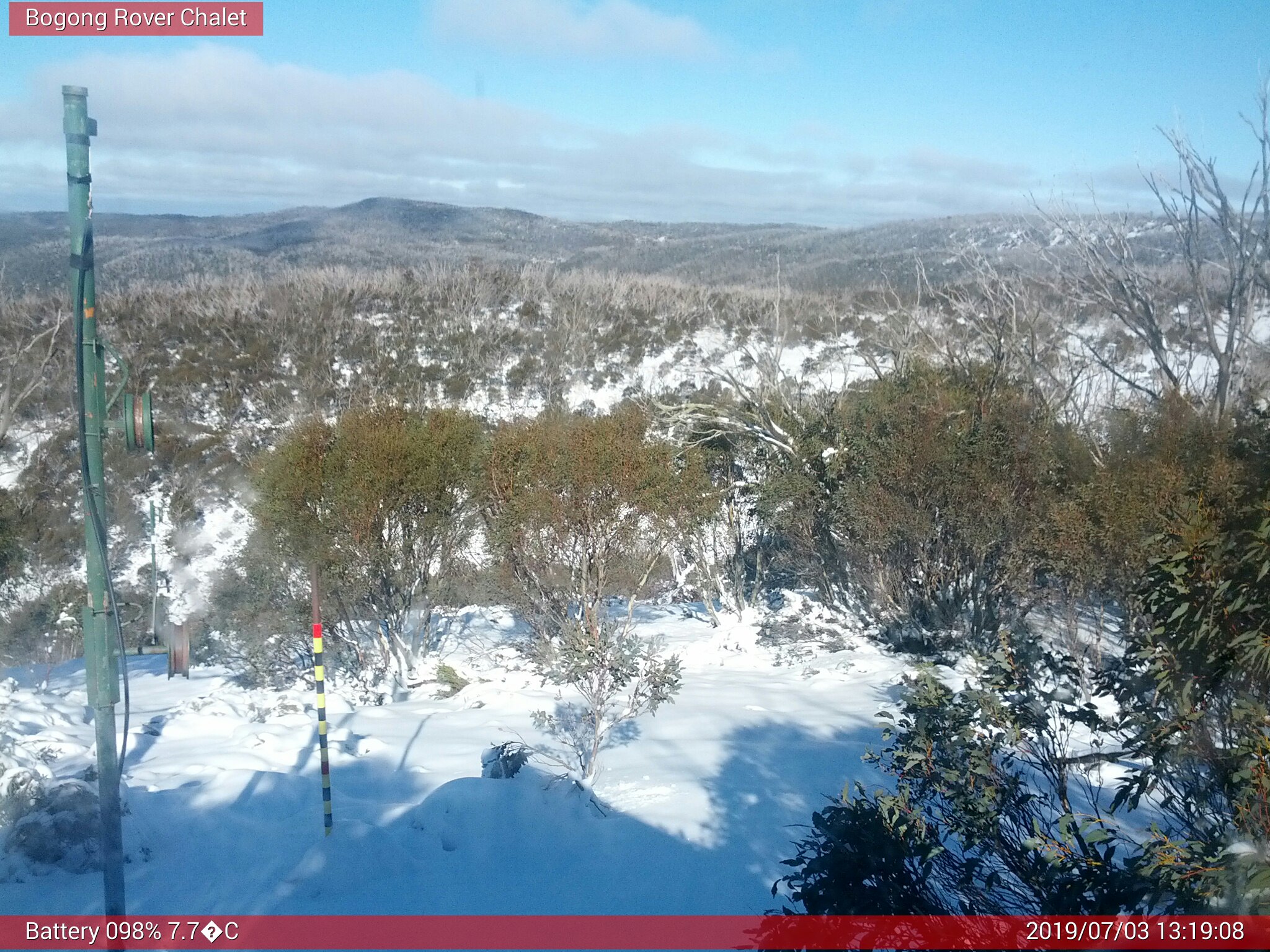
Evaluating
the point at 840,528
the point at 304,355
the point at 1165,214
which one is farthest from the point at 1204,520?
the point at 304,355

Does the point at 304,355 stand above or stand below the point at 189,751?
above

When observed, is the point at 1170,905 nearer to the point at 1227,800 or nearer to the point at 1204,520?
the point at 1227,800

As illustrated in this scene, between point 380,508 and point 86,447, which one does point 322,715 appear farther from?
point 380,508

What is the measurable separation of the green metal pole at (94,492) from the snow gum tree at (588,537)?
13.1 feet

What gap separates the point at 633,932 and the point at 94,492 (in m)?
3.11

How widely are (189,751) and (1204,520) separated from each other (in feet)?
22.2

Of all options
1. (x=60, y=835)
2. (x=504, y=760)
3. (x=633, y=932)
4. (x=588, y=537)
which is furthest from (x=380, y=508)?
(x=633, y=932)

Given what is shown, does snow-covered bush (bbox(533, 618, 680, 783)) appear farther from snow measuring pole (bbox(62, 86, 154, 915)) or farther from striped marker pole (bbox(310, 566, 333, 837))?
snow measuring pole (bbox(62, 86, 154, 915))

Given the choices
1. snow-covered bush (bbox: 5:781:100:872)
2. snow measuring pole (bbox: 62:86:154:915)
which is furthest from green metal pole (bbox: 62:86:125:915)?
snow-covered bush (bbox: 5:781:100:872)

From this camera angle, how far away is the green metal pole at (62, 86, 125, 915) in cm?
294

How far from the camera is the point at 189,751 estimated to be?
6762 millimetres

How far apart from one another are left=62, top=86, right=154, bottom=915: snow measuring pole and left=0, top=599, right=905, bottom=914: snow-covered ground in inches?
Result: 53.6

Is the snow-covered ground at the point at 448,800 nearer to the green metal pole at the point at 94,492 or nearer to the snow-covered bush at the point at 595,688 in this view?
the snow-covered bush at the point at 595,688

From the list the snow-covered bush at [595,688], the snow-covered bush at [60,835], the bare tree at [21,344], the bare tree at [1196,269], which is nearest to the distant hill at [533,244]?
the bare tree at [21,344]
